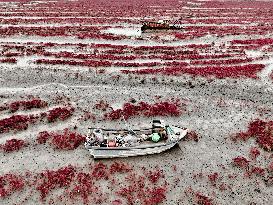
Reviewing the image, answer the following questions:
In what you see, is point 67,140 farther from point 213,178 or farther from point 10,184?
point 213,178

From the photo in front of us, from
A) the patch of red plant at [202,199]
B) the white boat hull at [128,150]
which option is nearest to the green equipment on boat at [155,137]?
the white boat hull at [128,150]

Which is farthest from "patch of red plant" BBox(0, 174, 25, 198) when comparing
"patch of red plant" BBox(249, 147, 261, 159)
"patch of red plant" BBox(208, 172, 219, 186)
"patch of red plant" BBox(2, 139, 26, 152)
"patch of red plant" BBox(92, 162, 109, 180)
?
"patch of red plant" BBox(249, 147, 261, 159)

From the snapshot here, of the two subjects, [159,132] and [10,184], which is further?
[159,132]

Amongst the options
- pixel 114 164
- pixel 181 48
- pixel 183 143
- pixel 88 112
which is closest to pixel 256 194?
pixel 183 143

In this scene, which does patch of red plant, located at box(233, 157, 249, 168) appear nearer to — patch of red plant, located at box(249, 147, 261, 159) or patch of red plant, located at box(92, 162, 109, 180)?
patch of red plant, located at box(249, 147, 261, 159)

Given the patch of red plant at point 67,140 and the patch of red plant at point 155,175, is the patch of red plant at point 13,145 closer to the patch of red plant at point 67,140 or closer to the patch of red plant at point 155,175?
the patch of red plant at point 67,140

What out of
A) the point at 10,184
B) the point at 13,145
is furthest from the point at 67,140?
the point at 10,184

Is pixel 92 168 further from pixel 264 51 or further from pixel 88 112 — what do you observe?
pixel 264 51

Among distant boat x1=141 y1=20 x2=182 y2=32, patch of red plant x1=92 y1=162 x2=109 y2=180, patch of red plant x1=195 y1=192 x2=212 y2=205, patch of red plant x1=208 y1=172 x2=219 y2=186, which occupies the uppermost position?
distant boat x1=141 y1=20 x2=182 y2=32
